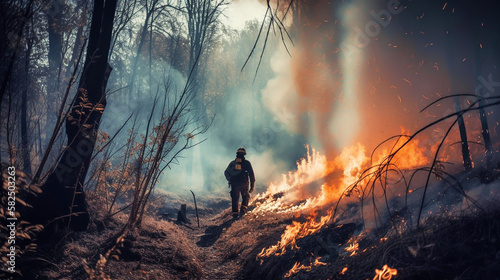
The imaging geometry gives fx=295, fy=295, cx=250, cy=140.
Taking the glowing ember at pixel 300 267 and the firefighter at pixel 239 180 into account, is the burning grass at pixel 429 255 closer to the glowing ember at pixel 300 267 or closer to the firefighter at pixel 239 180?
the glowing ember at pixel 300 267

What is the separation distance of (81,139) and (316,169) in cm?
972

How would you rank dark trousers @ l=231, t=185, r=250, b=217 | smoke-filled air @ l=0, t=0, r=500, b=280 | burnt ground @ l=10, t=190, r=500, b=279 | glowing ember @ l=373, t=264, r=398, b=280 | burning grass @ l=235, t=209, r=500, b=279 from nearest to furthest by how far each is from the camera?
burning grass @ l=235, t=209, r=500, b=279, burnt ground @ l=10, t=190, r=500, b=279, glowing ember @ l=373, t=264, r=398, b=280, smoke-filled air @ l=0, t=0, r=500, b=280, dark trousers @ l=231, t=185, r=250, b=217

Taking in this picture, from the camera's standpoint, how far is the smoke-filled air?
274cm

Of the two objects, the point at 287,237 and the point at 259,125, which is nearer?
the point at 287,237

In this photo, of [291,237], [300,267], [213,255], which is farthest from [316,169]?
[300,267]

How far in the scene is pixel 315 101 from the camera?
Result: 60.6ft

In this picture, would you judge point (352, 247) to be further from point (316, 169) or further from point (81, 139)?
point (316, 169)

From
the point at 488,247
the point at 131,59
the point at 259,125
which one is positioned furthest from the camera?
the point at 259,125

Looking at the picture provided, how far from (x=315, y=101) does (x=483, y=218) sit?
16.6m

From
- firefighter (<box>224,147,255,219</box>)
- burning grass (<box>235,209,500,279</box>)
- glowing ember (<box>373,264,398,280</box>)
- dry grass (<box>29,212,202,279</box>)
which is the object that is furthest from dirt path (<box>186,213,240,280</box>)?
glowing ember (<box>373,264,398,280</box>)

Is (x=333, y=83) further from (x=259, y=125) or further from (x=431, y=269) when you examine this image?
(x=259, y=125)

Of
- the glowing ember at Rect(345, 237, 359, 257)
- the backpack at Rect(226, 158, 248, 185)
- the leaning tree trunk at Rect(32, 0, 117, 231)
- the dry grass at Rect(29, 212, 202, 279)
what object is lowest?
the dry grass at Rect(29, 212, 202, 279)

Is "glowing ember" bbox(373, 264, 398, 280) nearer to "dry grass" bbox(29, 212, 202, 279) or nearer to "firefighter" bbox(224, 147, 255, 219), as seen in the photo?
"dry grass" bbox(29, 212, 202, 279)

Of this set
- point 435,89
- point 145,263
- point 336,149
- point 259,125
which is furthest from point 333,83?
point 259,125
